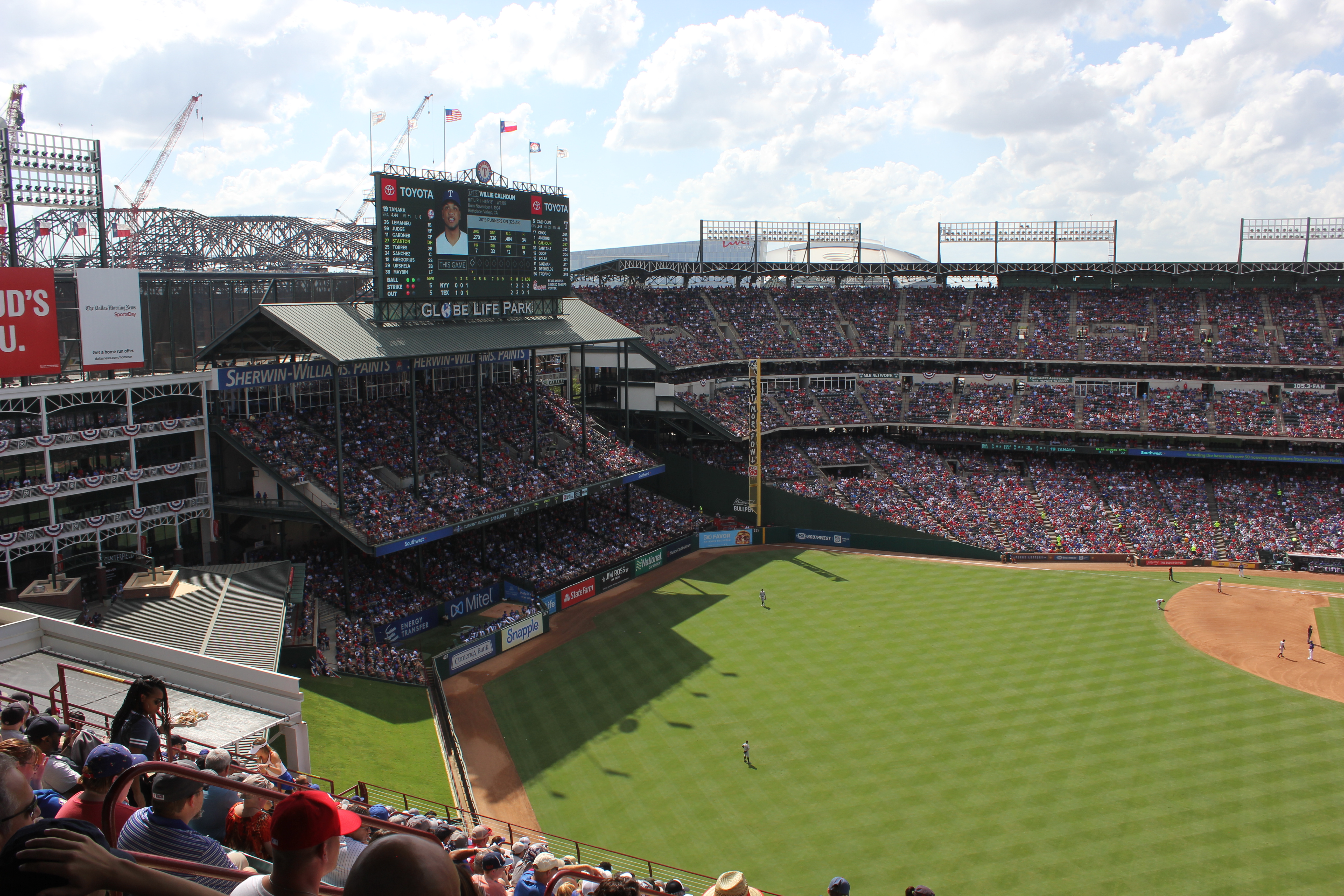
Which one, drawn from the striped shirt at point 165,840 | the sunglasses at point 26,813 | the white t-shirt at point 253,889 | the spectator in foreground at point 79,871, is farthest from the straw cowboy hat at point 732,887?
the spectator in foreground at point 79,871

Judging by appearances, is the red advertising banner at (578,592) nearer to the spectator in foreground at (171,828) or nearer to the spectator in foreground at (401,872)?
the spectator in foreground at (171,828)

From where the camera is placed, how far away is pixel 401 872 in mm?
2820

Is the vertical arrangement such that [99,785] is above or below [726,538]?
above

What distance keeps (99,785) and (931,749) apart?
2538 centimetres

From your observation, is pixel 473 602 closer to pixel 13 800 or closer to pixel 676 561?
pixel 676 561

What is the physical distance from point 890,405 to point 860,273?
40.2ft

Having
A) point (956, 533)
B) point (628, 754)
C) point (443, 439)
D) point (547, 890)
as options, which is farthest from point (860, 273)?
point (547, 890)

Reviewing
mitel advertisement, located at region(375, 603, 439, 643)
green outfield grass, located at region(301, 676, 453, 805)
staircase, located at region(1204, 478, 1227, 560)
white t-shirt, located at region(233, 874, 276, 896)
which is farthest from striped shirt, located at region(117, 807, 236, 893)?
staircase, located at region(1204, 478, 1227, 560)

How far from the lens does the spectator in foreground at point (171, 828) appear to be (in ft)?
15.7

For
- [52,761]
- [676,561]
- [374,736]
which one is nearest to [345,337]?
[374,736]

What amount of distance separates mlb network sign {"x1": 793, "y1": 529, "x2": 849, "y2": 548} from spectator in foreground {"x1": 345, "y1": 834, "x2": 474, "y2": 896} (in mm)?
49537

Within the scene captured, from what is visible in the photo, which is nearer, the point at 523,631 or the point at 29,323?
the point at 29,323

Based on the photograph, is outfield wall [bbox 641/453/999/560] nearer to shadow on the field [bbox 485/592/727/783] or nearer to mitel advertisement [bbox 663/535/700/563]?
mitel advertisement [bbox 663/535/700/563]

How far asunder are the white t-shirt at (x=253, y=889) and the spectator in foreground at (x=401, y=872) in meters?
0.85
